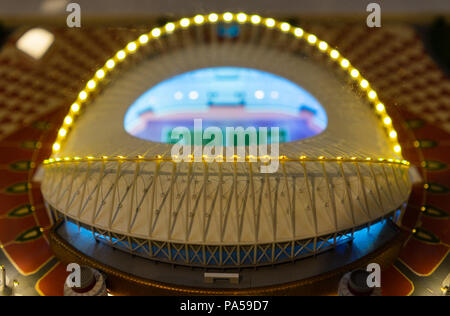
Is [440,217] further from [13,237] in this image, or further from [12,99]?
[12,99]

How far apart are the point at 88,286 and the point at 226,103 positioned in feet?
22.9

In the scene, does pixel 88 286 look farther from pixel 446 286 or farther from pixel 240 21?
pixel 240 21

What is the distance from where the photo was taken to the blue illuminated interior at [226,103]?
12977mm

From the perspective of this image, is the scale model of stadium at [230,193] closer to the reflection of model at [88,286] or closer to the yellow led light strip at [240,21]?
the yellow led light strip at [240,21]

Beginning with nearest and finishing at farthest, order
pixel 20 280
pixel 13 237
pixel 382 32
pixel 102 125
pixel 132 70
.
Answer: pixel 20 280
pixel 13 237
pixel 102 125
pixel 132 70
pixel 382 32

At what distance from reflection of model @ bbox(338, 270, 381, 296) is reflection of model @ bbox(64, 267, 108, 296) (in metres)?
4.52

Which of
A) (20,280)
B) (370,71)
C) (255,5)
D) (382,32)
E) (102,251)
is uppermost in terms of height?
(255,5)

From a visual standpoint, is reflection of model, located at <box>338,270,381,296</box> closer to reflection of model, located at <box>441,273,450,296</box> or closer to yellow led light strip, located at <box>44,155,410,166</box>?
reflection of model, located at <box>441,273,450,296</box>

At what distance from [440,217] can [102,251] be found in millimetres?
8151

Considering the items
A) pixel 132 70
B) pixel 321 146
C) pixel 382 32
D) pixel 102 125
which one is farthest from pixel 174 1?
pixel 321 146

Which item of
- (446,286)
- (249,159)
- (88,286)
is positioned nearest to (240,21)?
(249,159)

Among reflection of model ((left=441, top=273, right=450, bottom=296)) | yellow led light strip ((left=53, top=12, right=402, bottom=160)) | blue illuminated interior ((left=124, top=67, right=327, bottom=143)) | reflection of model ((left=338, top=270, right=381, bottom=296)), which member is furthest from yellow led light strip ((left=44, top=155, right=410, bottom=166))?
blue illuminated interior ((left=124, top=67, right=327, bottom=143))

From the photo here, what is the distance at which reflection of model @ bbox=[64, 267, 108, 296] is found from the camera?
27.6ft

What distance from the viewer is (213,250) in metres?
8.71
